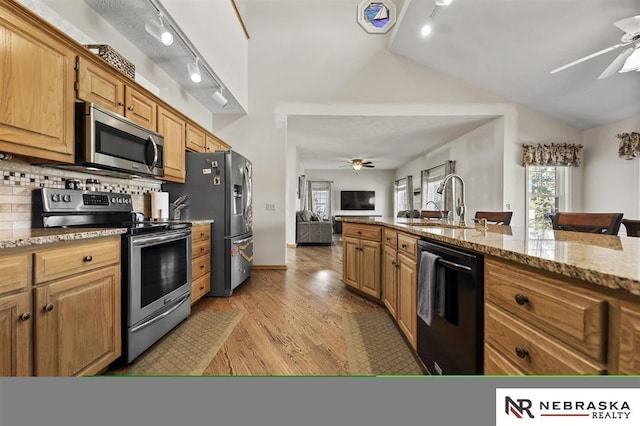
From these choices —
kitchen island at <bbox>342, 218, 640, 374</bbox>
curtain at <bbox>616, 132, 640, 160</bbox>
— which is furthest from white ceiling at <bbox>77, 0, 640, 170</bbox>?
kitchen island at <bbox>342, 218, 640, 374</bbox>

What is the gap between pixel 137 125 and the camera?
2004 millimetres

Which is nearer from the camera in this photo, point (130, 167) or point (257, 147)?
point (130, 167)

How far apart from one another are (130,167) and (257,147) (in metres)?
2.45

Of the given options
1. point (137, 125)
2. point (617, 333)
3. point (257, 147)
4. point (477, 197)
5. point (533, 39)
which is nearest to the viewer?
point (617, 333)

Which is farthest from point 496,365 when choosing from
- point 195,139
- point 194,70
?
point 194,70

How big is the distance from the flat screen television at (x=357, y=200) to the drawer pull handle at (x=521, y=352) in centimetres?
972

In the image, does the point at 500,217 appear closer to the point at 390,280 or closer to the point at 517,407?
the point at 390,280

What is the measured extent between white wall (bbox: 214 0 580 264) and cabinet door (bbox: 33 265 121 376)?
8.95 feet

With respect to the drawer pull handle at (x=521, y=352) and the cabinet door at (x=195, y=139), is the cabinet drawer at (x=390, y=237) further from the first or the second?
the cabinet door at (x=195, y=139)

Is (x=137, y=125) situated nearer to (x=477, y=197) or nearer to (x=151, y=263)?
(x=151, y=263)

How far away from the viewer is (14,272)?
100cm

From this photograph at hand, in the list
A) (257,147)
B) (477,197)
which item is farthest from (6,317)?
(477,197)

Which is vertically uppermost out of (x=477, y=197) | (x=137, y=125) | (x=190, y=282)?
(x=137, y=125)

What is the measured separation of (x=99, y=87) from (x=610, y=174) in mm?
5962
